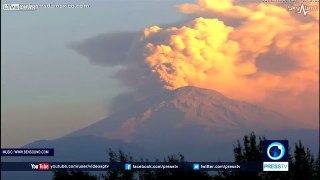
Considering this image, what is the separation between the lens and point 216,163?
60.9ft

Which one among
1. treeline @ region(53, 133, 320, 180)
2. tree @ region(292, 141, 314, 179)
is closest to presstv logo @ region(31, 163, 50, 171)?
treeline @ region(53, 133, 320, 180)

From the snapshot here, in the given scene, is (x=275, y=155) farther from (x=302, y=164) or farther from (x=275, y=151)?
(x=302, y=164)

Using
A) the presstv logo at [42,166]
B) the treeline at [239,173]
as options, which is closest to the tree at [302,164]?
the treeline at [239,173]

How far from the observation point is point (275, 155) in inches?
733

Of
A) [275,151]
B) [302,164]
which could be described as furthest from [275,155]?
[302,164]

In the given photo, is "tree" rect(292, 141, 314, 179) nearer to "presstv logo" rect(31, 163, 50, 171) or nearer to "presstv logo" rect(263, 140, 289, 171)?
"presstv logo" rect(263, 140, 289, 171)

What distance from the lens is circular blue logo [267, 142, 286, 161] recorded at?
18375 mm

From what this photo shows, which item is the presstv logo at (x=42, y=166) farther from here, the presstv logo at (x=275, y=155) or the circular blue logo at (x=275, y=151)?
the circular blue logo at (x=275, y=151)

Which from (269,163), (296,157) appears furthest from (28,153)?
(296,157)

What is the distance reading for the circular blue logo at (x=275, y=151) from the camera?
18.4 m

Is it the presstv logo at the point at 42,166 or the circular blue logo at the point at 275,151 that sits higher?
the circular blue logo at the point at 275,151

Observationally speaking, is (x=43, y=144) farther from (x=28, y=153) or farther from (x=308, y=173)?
(x=308, y=173)

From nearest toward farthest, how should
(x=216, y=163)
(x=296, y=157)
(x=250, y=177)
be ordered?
1. (x=216, y=163)
2. (x=250, y=177)
3. (x=296, y=157)

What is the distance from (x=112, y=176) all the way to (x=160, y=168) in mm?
4044
